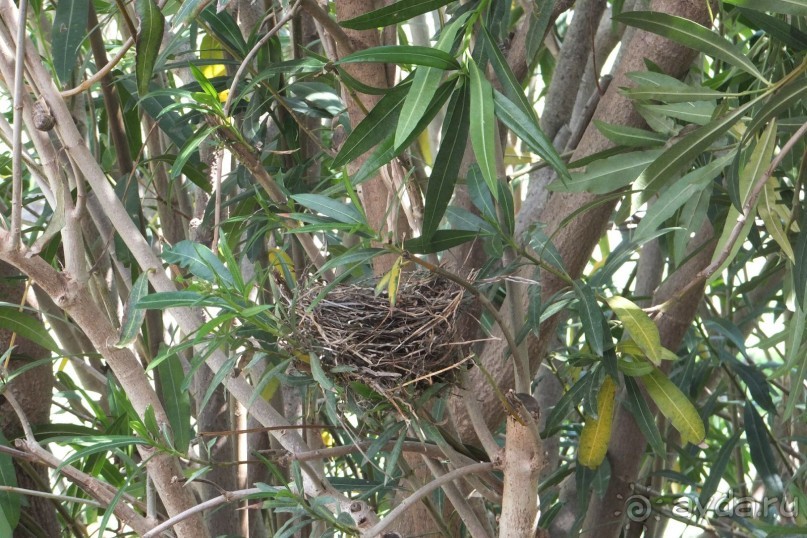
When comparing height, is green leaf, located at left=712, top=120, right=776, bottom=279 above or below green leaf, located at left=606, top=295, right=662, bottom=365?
above

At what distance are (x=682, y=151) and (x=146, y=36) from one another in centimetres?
52

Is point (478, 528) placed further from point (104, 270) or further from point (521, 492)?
point (104, 270)

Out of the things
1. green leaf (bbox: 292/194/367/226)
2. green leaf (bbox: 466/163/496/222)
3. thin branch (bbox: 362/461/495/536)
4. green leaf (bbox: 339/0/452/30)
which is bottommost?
thin branch (bbox: 362/461/495/536)

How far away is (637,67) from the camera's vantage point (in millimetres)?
1047

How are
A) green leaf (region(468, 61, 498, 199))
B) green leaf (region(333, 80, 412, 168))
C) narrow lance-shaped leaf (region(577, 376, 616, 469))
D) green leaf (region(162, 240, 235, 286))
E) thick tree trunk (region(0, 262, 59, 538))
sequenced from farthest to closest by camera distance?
thick tree trunk (region(0, 262, 59, 538))
narrow lance-shaped leaf (region(577, 376, 616, 469))
green leaf (region(162, 240, 235, 286))
green leaf (region(333, 80, 412, 168))
green leaf (region(468, 61, 498, 199))

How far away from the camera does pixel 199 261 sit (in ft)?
2.57

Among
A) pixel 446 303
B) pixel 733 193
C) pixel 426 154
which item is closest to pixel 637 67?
pixel 733 193

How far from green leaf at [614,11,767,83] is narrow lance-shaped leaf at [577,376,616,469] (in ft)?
1.31

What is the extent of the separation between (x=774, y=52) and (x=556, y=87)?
530 millimetres

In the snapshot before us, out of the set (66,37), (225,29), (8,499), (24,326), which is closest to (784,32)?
(225,29)

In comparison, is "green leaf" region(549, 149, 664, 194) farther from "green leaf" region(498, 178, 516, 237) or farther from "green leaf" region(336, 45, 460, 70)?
"green leaf" region(336, 45, 460, 70)

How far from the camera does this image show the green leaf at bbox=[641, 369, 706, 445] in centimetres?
92

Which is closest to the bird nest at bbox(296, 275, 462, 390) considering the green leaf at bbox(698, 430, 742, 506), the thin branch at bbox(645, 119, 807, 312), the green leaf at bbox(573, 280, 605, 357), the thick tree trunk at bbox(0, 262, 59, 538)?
the green leaf at bbox(573, 280, 605, 357)

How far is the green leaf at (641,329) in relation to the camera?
84 cm
